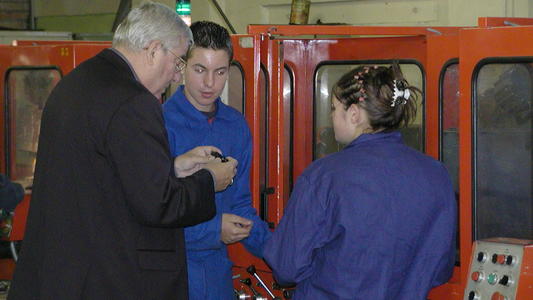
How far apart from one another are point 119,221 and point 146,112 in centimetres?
34

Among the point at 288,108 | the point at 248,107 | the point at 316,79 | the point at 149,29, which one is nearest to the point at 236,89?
the point at 248,107

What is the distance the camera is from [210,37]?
3.38 meters

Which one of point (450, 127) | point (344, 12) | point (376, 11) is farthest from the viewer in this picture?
point (344, 12)

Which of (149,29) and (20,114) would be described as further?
(20,114)

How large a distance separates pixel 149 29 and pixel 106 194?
535 mm

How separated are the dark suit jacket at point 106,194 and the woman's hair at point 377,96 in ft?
1.82

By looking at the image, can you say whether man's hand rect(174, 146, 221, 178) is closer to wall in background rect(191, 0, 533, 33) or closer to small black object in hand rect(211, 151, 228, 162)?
small black object in hand rect(211, 151, 228, 162)

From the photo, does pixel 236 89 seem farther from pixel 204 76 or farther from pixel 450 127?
pixel 450 127

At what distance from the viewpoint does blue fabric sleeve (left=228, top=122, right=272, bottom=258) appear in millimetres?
3408

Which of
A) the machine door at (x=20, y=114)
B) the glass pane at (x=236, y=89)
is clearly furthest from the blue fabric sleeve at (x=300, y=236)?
the machine door at (x=20, y=114)

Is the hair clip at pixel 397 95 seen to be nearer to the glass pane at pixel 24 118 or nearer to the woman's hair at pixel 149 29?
the woman's hair at pixel 149 29

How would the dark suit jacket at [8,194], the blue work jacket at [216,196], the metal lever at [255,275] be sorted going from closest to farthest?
the blue work jacket at [216,196] → the metal lever at [255,275] → the dark suit jacket at [8,194]

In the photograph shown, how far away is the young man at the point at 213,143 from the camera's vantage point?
3.22 meters

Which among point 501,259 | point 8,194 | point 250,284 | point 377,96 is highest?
point 377,96
